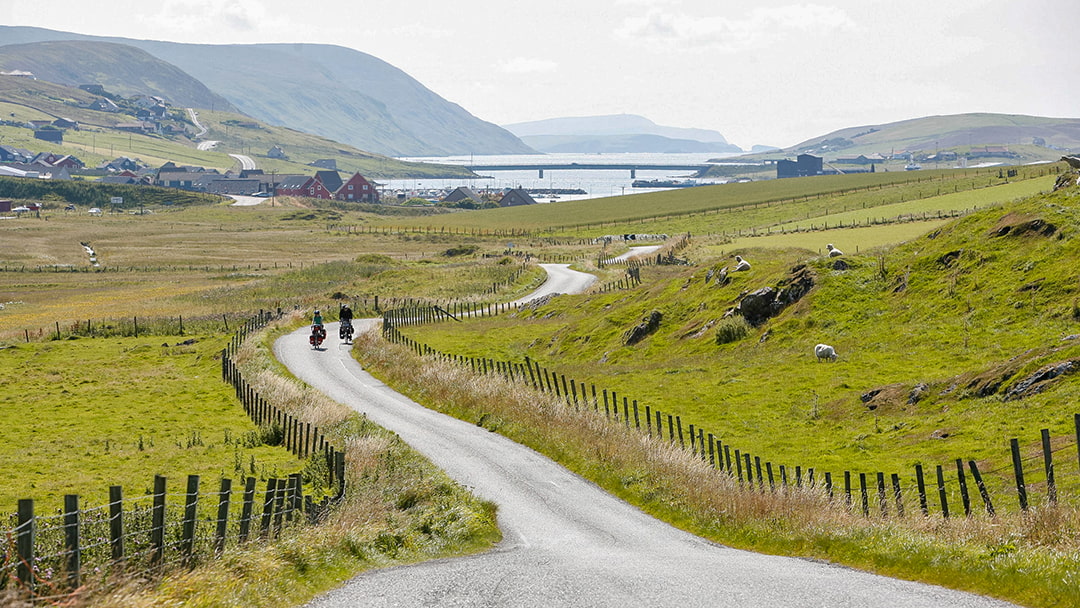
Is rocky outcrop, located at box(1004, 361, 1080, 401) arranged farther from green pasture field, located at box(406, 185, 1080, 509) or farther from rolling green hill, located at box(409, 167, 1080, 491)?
green pasture field, located at box(406, 185, 1080, 509)

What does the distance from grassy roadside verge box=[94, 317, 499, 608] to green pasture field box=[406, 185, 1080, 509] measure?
10.4 m

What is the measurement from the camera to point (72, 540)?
13.6 meters

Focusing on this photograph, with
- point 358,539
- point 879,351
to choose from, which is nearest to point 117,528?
point 358,539

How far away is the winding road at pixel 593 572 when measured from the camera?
52.4 ft

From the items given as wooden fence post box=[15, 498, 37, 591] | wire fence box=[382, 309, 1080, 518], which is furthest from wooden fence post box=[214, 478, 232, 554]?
wire fence box=[382, 309, 1080, 518]

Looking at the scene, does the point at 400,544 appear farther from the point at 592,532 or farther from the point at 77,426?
the point at 77,426

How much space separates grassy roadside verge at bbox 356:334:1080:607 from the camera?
16.2 m

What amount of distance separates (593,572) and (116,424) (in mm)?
Result: 27518

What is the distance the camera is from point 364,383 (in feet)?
161

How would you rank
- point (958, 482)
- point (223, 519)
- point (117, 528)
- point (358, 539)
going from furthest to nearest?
point (958, 482) → point (358, 539) → point (223, 519) → point (117, 528)

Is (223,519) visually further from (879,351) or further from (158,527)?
(879,351)

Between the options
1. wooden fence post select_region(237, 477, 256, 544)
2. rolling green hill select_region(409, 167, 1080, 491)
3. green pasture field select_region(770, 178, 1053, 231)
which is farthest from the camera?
green pasture field select_region(770, 178, 1053, 231)

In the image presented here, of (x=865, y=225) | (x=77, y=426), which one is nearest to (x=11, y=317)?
(x=77, y=426)

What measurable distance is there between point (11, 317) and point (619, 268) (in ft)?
185
